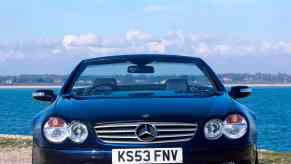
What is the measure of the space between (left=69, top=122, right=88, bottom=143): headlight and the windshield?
1.27 m

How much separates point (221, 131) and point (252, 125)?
0.45 m

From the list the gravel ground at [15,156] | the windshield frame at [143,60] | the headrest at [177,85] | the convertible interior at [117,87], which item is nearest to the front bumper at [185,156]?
the convertible interior at [117,87]

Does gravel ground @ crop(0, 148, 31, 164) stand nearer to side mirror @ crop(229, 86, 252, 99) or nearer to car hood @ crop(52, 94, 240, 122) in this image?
side mirror @ crop(229, 86, 252, 99)

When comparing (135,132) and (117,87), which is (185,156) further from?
(117,87)

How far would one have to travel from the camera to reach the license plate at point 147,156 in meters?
5.64

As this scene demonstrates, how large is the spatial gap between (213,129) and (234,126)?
0.59 ft

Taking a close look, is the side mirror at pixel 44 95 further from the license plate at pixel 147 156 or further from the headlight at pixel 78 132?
the license plate at pixel 147 156

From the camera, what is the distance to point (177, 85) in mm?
7398

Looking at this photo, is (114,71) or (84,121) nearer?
(84,121)

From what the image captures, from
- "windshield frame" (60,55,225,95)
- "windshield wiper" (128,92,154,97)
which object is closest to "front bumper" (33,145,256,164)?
"windshield wiper" (128,92,154,97)

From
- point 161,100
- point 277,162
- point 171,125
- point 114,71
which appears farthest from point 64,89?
point 277,162

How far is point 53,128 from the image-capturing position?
19.4 ft

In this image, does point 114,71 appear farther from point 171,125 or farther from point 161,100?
point 171,125

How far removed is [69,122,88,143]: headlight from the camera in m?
5.79
